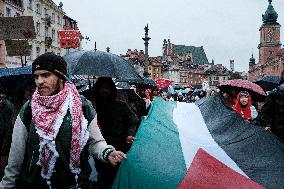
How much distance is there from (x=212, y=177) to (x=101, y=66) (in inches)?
150

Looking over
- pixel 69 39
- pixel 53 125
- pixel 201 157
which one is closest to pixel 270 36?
pixel 69 39

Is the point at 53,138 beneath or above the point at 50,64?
beneath

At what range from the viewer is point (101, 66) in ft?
21.5

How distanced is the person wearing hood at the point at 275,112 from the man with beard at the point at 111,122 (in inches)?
60.0

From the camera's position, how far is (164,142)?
3.29 meters

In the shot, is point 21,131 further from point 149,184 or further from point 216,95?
point 216,95

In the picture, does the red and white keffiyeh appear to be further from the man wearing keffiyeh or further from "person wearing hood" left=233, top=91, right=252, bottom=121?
"person wearing hood" left=233, top=91, right=252, bottom=121

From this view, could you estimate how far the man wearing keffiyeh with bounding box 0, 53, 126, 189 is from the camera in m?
3.06

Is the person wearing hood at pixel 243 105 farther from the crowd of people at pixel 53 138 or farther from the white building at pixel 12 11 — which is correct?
the white building at pixel 12 11

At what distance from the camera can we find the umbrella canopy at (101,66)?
21.3 feet

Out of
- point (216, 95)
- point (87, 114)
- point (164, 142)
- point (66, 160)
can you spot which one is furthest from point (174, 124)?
point (216, 95)

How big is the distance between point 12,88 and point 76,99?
3.89m

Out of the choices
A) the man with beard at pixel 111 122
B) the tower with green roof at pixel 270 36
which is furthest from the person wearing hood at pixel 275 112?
the tower with green roof at pixel 270 36

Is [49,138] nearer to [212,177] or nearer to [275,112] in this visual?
[212,177]
